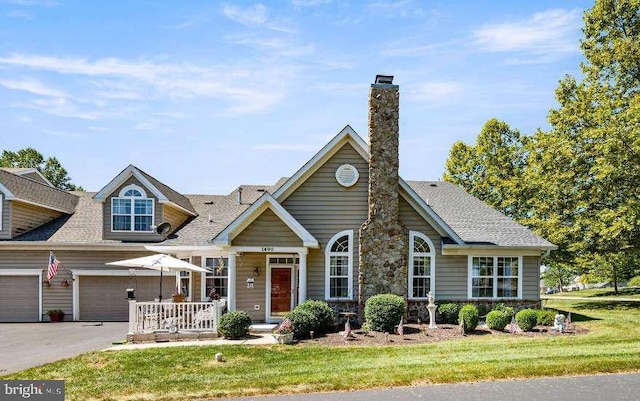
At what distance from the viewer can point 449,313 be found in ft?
61.1

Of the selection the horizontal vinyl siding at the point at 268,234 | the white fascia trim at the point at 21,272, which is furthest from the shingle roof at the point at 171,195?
the horizontal vinyl siding at the point at 268,234

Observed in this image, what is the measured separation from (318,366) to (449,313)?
8488 mm

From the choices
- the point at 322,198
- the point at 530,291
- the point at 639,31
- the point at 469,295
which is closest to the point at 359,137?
the point at 322,198

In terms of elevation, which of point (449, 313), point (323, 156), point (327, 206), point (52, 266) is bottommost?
point (449, 313)

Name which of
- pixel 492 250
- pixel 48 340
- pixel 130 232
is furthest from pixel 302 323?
pixel 130 232

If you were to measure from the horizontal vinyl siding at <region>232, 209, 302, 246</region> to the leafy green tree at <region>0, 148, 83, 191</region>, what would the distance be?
41.9 m

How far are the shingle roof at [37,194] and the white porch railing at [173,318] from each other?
10.1 meters

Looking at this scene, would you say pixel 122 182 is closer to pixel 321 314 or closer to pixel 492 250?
pixel 321 314

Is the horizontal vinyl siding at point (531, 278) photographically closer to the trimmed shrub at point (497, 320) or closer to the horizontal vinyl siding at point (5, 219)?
the trimmed shrub at point (497, 320)

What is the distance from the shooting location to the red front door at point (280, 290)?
64.5 ft

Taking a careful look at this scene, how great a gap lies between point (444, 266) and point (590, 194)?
10890 millimetres

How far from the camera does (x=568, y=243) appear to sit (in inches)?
1028

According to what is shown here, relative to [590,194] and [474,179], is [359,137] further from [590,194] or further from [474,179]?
[474,179]

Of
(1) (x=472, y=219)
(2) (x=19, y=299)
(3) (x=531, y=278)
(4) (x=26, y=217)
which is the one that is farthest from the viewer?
(4) (x=26, y=217)
